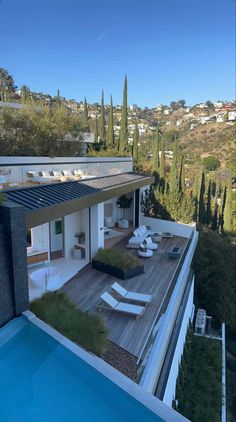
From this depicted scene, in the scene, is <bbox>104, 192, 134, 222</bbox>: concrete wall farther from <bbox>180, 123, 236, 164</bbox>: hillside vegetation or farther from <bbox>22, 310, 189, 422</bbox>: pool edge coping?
<bbox>180, 123, 236, 164</bbox>: hillside vegetation

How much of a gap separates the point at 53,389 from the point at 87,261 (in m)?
7.71

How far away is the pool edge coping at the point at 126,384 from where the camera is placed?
3.79m

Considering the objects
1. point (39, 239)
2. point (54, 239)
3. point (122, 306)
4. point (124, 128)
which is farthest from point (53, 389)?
point (124, 128)

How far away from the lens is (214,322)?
17.1m

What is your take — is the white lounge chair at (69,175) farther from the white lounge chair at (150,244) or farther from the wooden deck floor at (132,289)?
the white lounge chair at (150,244)

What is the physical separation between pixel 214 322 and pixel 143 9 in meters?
16.8

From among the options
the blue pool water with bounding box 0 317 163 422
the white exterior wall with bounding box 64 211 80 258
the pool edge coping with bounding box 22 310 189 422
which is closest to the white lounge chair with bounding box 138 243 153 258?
the white exterior wall with bounding box 64 211 80 258

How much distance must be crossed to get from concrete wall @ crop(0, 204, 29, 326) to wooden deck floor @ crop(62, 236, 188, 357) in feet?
8.50

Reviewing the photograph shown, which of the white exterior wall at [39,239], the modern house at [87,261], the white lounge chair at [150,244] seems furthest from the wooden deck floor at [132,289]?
the white exterior wall at [39,239]

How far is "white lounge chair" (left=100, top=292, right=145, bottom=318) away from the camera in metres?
7.93

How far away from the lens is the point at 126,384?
14.2 ft

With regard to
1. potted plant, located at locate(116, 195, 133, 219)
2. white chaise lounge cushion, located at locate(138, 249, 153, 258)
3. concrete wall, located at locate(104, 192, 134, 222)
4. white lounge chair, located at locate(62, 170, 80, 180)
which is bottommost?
white chaise lounge cushion, located at locate(138, 249, 153, 258)

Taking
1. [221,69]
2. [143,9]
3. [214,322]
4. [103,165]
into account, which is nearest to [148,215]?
[103,165]

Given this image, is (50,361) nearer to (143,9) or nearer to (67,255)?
(67,255)
